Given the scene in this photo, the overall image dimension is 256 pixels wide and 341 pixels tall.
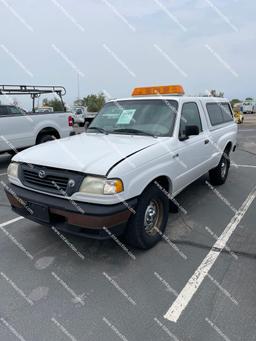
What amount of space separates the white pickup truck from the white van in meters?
4.20

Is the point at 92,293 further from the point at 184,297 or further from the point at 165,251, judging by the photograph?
Result: the point at 165,251

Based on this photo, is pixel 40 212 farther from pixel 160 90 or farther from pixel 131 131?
pixel 160 90

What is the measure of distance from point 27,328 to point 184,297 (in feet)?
4.66

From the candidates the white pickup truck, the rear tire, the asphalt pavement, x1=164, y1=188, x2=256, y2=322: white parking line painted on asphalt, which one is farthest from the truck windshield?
the white pickup truck

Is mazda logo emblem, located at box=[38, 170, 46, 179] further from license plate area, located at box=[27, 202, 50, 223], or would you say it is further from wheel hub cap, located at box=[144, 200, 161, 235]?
wheel hub cap, located at box=[144, 200, 161, 235]

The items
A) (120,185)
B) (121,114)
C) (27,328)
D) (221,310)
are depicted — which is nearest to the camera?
(27,328)

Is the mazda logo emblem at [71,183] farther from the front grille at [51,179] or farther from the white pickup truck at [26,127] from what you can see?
the white pickup truck at [26,127]

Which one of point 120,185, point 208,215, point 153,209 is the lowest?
point 208,215

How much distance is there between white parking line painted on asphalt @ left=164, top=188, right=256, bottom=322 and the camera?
Answer: 102 inches

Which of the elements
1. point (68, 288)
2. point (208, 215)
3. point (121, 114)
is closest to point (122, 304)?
point (68, 288)

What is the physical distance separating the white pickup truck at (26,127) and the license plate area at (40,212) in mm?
5204

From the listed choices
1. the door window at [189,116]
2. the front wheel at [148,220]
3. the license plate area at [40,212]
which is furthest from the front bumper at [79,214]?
the door window at [189,116]

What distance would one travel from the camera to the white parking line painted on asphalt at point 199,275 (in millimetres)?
2595

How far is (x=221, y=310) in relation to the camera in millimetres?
2594
